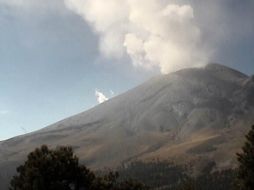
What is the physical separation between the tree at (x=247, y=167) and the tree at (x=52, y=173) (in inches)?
764

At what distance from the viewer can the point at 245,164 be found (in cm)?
4694

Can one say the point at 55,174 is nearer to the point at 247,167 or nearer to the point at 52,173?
the point at 52,173

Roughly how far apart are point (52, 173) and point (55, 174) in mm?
230

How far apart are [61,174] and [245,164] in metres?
22.3

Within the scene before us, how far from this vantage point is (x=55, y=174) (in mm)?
32781

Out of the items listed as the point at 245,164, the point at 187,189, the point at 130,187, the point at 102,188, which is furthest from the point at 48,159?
the point at 245,164

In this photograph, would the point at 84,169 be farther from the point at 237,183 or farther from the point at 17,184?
the point at 237,183

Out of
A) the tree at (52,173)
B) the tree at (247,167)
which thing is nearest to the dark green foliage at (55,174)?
the tree at (52,173)

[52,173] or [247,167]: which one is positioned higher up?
[52,173]

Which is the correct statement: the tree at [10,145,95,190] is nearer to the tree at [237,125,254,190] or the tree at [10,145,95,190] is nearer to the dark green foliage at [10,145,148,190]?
the dark green foliage at [10,145,148,190]

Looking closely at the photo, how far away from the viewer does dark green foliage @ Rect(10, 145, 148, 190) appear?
106 feet

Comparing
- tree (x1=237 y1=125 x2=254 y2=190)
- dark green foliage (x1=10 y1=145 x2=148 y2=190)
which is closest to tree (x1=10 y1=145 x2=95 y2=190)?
dark green foliage (x1=10 y1=145 x2=148 y2=190)

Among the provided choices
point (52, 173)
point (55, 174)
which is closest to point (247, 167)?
point (55, 174)

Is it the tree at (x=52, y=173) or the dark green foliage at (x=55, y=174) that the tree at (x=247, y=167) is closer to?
the dark green foliage at (x=55, y=174)
